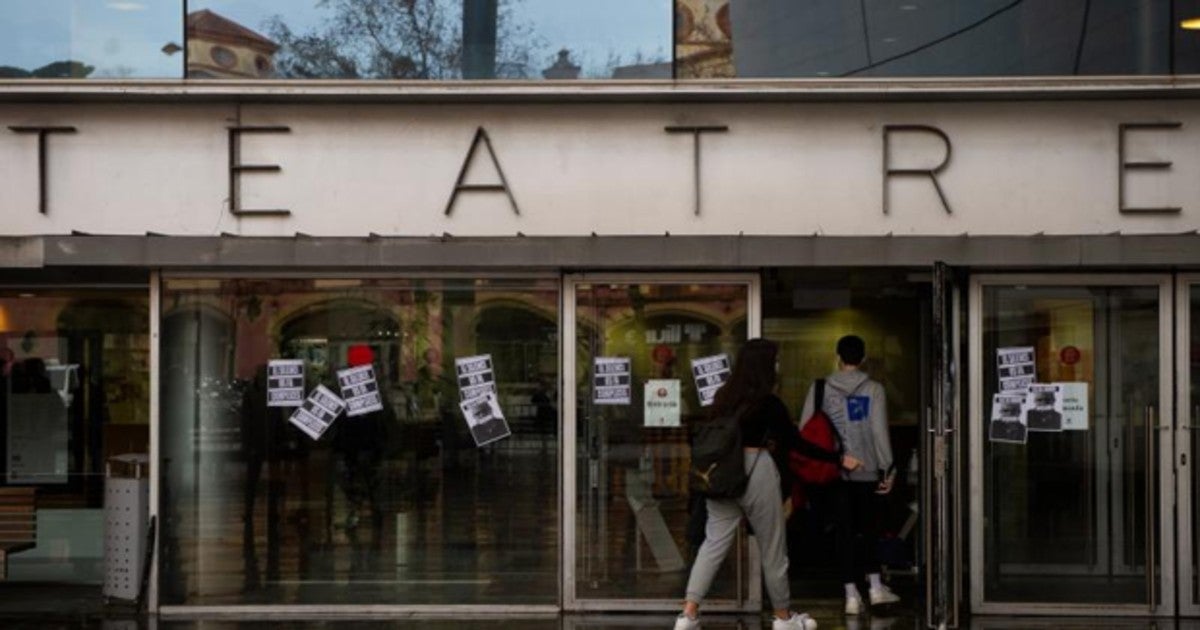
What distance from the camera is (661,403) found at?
34.6 ft

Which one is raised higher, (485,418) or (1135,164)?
(1135,164)

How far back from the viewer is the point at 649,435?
10.6 m

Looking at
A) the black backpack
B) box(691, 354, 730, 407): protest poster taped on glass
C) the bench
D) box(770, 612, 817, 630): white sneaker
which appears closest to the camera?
the black backpack

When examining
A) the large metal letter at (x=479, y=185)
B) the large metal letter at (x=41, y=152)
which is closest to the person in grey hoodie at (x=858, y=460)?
the large metal letter at (x=479, y=185)

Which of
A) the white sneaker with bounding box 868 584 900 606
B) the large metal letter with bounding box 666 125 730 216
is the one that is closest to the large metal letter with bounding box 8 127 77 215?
the large metal letter with bounding box 666 125 730 216

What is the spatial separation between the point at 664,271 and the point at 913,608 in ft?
9.73

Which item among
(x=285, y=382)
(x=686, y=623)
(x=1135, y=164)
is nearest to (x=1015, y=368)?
(x=1135, y=164)

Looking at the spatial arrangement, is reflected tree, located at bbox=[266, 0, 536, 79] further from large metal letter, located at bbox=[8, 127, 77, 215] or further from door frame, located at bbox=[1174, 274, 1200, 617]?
door frame, located at bbox=[1174, 274, 1200, 617]

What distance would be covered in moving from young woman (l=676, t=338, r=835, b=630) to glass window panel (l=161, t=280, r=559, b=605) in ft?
5.43

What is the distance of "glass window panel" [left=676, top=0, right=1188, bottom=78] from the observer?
34.2 feet

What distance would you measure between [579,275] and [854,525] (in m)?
2.54

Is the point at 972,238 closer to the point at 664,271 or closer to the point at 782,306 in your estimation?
the point at 664,271

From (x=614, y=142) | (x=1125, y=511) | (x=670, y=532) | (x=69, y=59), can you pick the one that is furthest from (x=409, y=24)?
(x=1125, y=511)

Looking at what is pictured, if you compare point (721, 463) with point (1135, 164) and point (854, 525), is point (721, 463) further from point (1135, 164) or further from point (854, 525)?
point (1135, 164)
